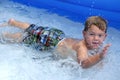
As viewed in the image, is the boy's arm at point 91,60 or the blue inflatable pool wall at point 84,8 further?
the blue inflatable pool wall at point 84,8

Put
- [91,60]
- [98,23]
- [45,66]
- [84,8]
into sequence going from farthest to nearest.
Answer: [84,8] < [45,66] < [98,23] < [91,60]

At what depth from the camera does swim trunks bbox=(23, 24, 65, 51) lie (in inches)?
102

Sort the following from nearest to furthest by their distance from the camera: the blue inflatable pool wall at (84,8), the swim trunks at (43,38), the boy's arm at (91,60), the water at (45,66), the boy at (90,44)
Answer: the boy's arm at (91,60)
the boy at (90,44)
the water at (45,66)
the swim trunks at (43,38)
the blue inflatable pool wall at (84,8)

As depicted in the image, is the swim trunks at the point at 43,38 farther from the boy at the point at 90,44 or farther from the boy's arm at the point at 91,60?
the boy's arm at the point at 91,60

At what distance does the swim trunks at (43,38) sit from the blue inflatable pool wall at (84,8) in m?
0.99

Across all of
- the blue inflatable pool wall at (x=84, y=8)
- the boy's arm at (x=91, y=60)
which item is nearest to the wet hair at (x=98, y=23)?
the boy's arm at (x=91, y=60)

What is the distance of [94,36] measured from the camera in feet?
7.60

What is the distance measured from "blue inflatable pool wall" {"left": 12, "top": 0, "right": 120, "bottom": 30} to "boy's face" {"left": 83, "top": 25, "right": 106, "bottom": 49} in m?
1.10

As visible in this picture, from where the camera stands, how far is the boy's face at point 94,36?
2.31 m

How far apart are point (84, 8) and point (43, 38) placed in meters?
1.19

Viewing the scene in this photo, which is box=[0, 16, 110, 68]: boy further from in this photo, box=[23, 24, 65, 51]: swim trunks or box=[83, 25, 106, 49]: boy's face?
box=[23, 24, 65, 51]: swim trunks

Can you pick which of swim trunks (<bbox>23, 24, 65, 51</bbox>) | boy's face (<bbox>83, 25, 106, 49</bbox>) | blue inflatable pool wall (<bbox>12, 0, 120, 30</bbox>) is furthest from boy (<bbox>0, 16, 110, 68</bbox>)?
blue inflatable pool wall (<bbox>12, 0, 120, 30</bbox>)

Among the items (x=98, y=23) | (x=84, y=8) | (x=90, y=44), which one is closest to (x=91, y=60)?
(x=90, y=44)

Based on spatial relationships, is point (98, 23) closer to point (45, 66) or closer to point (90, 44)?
point (90, 44)
